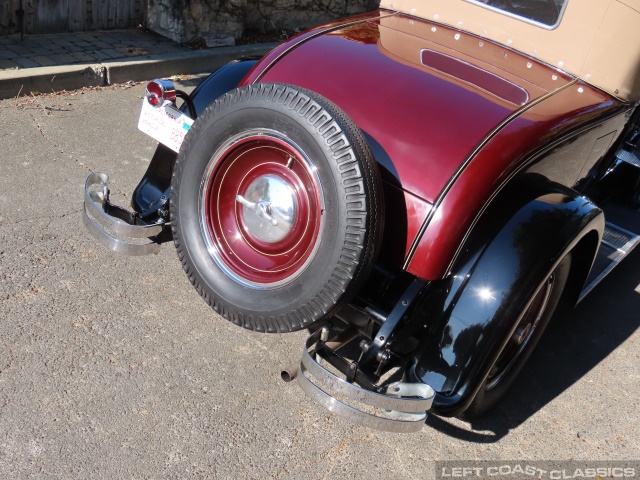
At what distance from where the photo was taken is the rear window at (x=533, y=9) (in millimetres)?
3391

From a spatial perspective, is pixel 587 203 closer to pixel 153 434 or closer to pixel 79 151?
pixel 153 434

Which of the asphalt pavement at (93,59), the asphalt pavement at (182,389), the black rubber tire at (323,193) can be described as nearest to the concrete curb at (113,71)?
the asphalt pavement at (93,59)

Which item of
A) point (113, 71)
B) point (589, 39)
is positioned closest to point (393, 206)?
point (589, 39)

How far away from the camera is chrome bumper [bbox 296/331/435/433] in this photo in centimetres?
244

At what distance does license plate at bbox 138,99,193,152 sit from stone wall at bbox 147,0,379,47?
3.87 m

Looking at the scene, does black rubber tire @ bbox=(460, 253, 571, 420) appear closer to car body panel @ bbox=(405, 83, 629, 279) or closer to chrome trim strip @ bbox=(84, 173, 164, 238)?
car body panel @ bbox=(405, 83, 629, 279)

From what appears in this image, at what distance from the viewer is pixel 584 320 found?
151 inches

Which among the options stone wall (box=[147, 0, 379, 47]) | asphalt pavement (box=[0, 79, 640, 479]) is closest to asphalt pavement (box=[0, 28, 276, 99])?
stone wall (box=[147, 0, 379, 47])

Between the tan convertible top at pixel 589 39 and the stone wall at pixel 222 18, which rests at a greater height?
the tan convertible top at pixel 589 39

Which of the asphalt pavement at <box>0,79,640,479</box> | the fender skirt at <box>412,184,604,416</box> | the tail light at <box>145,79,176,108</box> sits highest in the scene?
the tail light at <box>145,79,176,108</box>

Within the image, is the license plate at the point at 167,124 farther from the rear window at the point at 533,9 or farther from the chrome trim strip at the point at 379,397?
the rear window at the point at 533,9

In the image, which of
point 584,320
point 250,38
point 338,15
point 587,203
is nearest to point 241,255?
point 587,203

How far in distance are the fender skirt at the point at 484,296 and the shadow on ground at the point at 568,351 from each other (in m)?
0.45

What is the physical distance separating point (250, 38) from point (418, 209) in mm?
5367
